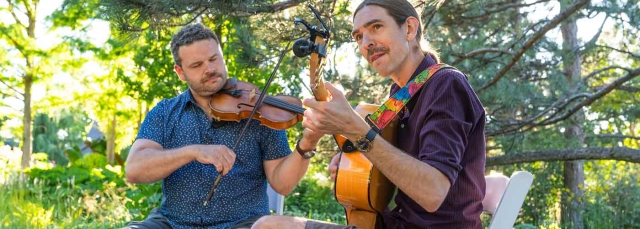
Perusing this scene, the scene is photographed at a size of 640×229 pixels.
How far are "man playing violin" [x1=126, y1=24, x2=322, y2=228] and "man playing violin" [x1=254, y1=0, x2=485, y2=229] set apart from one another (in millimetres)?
722

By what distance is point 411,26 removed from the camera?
7.59ft

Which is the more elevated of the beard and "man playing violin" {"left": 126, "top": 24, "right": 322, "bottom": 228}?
the beard

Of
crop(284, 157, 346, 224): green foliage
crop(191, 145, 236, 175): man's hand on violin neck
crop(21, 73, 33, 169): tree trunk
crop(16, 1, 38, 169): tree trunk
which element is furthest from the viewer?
crop(21, 73, 33, 169): tree trunk

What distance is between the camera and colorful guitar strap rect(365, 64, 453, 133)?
2178 millimetres

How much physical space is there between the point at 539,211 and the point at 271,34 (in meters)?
5.64

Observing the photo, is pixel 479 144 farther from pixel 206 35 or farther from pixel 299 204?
pixel 299 204

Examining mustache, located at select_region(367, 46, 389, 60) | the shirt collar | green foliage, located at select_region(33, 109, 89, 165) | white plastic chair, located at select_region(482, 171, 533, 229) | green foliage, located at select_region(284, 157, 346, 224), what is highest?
green foliage, located at select_region(33, 109, 89, 165)

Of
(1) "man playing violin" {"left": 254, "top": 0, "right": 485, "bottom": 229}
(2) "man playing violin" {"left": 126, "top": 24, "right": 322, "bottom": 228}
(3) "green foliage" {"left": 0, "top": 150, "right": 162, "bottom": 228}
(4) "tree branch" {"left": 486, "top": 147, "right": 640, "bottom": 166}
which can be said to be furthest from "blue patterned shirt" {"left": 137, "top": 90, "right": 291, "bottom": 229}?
(4) "tree branch" {"left": 486, "top": 147, "right": 640, "bottom": 166}

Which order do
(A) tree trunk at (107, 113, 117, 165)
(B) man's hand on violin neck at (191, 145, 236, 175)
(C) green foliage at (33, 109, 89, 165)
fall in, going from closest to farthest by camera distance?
(B) man's hand on violin neck at (191, 145, 236, 175) → (A) tree trunk at (107, 113, 117, 165) → (C) green foliage at (33, 109, 89, 165)

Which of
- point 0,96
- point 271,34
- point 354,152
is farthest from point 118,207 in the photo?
point 0,96

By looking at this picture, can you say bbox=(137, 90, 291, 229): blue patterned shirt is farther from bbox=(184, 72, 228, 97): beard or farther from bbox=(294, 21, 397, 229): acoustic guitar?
bbox=(294, 21, 397, 229): acoustic guitar

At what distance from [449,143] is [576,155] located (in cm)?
445

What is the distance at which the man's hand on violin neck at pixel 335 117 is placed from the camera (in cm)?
192

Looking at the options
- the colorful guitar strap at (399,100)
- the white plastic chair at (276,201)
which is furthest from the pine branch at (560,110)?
the colorful guitar strap at (399,100)
